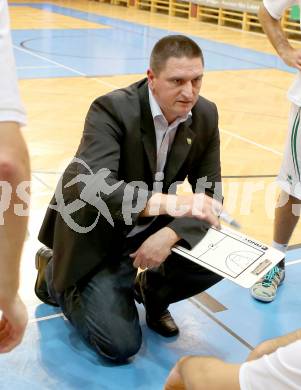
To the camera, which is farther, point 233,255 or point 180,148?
point 180,148

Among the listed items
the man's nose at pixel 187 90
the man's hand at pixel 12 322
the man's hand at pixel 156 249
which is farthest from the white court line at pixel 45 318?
the man's hand at pixel 12 322

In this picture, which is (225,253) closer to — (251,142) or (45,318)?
(45,318)

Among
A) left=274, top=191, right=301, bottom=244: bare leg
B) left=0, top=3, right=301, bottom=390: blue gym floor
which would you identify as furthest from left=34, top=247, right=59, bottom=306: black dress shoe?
left=274, top=191, right=301, bottom=244: bare leg

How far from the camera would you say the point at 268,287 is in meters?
3.23

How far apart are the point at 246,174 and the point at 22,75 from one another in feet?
13.3

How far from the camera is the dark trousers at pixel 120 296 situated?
2.61 meters

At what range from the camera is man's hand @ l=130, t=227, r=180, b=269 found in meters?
2.57

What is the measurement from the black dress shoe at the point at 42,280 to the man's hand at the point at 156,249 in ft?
1.87

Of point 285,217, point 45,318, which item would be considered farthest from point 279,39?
point 45,318

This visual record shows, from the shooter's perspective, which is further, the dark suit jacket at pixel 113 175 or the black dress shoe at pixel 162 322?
the black dress shoe at pixel 162 322

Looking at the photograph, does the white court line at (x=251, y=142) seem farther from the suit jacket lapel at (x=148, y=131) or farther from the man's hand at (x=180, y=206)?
the man's hand at (x=180, y=206)

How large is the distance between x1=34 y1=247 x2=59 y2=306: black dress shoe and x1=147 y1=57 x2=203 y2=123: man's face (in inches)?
36.6

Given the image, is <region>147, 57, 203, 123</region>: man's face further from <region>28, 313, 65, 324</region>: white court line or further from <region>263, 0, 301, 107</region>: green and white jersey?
<region>28, 313, 65, 324</region>: white court line

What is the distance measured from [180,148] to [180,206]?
1.16 ft
